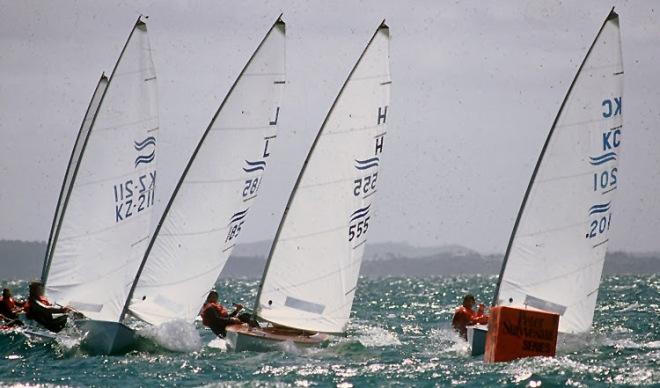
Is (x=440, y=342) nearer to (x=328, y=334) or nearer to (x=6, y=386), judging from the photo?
(x=328, y=334)

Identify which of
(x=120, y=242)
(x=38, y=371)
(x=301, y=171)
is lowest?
(x=38, y=371)

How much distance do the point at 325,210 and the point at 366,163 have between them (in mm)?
1209

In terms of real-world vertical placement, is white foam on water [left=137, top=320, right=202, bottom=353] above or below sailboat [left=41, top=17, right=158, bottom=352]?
below

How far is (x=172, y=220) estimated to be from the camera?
24.3m

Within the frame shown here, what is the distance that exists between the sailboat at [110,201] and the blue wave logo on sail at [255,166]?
234 cm

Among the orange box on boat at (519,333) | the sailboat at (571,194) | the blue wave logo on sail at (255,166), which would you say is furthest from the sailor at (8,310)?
the orange box on boat at (519,333)

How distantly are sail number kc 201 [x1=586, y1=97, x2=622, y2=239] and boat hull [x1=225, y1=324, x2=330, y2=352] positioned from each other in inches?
223

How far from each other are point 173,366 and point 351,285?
15.1 feet

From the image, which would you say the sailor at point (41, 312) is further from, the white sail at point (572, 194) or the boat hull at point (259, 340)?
the white sail at point (572, 194)

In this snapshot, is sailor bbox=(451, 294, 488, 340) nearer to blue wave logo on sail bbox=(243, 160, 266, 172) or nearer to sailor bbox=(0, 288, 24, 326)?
blue wave logo on sail bbox=(243, 160, 266, 172)

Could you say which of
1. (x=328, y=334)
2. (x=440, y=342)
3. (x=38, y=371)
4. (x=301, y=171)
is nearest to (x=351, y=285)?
(x=328, y=334)

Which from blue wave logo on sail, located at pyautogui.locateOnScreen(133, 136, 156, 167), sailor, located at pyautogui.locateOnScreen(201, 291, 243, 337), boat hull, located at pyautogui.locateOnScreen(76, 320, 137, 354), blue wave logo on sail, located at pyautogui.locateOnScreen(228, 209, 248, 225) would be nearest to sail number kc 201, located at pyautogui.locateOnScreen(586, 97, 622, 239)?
blue wave logo on sail, located at pyautogui.locateOnScreen(228, 209, 248, 225)

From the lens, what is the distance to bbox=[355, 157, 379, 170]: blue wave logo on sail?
24.5 m

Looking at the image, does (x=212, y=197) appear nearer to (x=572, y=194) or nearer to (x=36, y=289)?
(x=36, y=289)
